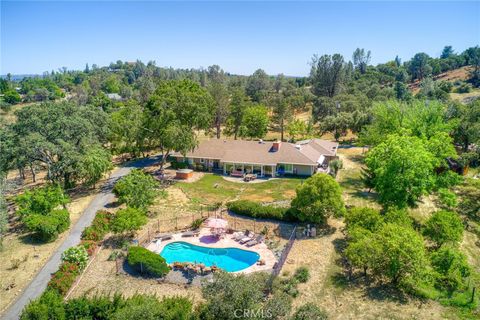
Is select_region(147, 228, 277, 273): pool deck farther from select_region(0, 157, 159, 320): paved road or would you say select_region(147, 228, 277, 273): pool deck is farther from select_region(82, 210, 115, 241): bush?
select_region(0, 157, 159, 320): paved road

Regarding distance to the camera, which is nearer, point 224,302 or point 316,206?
point 224,302

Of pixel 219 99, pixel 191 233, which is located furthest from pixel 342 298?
pixel 219 99

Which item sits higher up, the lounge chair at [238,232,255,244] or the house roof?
the house roof

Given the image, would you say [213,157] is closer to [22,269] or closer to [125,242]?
[125,242]

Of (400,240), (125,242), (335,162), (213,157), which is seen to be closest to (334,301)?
(400,240)

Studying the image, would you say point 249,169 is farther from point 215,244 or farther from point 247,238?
point 215,244

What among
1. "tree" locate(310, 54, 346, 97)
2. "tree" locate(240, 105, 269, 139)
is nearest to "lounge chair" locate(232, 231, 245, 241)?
"tree" locate(240, 105, 269, 139)
